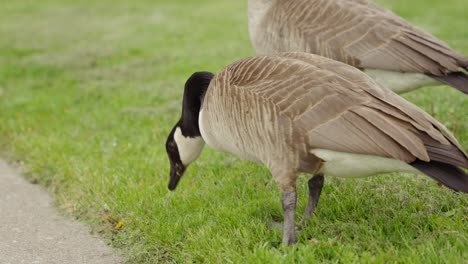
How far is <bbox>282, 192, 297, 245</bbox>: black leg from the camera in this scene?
13.0 feet

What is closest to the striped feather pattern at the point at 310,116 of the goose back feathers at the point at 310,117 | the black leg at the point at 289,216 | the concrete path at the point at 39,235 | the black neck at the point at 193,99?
the goose back feathers at the point at 310,117

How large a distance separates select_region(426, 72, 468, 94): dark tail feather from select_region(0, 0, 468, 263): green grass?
76cm

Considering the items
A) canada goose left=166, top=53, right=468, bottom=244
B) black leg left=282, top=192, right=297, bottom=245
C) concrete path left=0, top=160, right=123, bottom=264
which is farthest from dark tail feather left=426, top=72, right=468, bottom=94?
concrete path left=0, top=160, right=123, bottom=264

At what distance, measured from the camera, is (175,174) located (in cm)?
504

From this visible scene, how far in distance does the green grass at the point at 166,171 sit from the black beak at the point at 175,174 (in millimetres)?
94

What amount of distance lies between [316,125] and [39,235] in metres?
2.37

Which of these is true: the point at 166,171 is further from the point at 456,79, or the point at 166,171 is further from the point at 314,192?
the point at 456,79

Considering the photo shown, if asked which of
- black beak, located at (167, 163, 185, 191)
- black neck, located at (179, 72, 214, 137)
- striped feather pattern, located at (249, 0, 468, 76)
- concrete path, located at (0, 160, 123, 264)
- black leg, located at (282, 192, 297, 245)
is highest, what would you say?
striped feather pattern, located at (249, 0, 468, 76)

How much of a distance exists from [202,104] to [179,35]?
7.37 meters

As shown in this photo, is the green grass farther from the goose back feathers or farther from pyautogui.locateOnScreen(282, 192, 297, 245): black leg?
the goose back feathers

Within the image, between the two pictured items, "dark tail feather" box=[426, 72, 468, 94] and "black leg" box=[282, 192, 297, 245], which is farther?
"dark tail feather" box=[426, 72, 468, 94]

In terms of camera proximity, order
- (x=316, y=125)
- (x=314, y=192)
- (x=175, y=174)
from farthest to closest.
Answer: (x=175, y=174)
(x=314, y=192)
(x=316, y=125)

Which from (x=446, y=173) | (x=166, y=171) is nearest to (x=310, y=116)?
(x=446, y=173)

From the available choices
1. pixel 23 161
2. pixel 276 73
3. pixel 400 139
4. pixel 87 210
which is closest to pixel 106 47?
pixel 23 161
